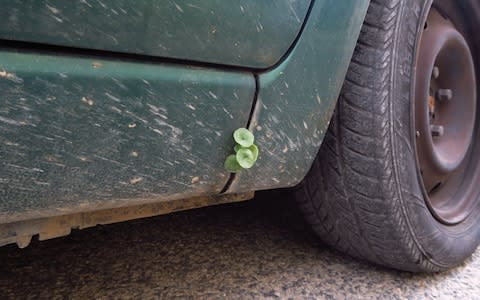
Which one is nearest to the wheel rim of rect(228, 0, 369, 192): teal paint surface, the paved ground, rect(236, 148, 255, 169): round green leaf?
the paved ground

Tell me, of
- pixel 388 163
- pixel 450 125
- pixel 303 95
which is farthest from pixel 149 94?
pixel 450 125

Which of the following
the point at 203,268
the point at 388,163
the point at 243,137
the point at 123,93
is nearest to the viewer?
the point at 123,93

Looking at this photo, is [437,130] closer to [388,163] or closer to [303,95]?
[388,163]

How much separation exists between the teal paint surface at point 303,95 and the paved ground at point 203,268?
357 mm

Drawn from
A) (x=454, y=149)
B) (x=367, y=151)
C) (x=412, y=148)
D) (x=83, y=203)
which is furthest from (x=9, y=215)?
(x=454, y=149)

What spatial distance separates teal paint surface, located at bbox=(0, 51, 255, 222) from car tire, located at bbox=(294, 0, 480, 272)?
14.6 inches

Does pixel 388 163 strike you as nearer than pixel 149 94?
No

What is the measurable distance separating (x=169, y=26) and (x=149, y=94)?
0.10 m

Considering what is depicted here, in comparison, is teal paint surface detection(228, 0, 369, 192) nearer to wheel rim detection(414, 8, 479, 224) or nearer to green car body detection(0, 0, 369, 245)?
green car body detection(0, 0, 369, 245)

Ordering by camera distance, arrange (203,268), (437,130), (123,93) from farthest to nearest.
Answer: (437,130) → (203,268) → (123,93)

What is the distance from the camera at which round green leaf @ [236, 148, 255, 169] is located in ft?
2.70

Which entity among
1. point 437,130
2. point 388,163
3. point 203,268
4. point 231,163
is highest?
point 437,130

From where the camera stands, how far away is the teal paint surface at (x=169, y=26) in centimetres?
54

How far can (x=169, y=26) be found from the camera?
0.65 meters
